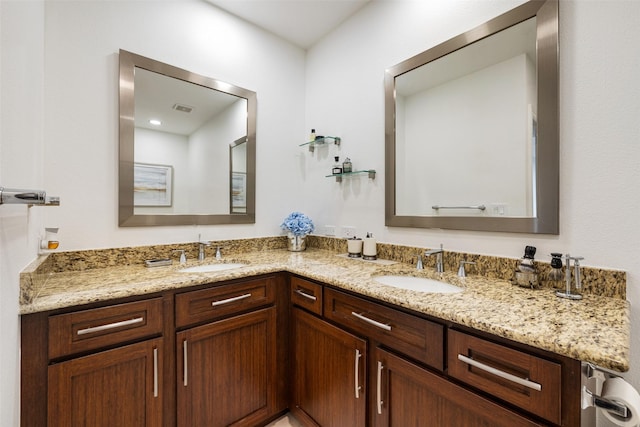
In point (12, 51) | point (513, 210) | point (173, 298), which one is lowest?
point (173, 298)

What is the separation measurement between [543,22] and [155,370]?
2242 mm

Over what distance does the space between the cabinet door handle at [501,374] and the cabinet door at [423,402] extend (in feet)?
0.31

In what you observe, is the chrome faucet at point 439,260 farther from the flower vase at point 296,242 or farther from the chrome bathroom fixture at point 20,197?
the chrome bathroom fixture at point 20,197

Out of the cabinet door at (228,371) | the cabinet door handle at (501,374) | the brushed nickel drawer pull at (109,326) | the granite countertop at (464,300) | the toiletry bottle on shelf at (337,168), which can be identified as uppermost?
the toiletry bottle on shelf at (337,168)

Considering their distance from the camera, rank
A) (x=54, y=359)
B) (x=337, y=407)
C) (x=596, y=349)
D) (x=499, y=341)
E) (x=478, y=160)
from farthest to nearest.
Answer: (x=478, y=160)
(x=337, y=407)
(x=54, y=359)
(x=499, y=341)
(x=596, y=349)

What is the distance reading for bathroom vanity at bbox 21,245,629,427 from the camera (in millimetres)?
778

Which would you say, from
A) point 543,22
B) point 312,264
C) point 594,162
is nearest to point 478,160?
point 594,162

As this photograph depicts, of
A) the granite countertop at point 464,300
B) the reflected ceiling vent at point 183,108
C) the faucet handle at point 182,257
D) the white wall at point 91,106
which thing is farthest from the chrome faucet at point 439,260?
the reflected ceiling vent at point 183,108

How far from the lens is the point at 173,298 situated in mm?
→ 1254

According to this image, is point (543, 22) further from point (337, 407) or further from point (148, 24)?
point (148, 24)

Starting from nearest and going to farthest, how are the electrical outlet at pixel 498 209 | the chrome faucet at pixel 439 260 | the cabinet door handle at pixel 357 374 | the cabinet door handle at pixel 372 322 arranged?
the cabinet door handle at pixel 372 322 → the cabinet door handle at pixel 357 374 → the electrical outlet at pixel 498 209 → the chrome faucet at pixel 439 260

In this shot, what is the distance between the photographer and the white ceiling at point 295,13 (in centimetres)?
196

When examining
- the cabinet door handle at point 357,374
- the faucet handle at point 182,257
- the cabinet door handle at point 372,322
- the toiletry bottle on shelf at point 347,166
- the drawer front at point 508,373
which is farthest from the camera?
the toiletry bottle on shelf at point 347,166

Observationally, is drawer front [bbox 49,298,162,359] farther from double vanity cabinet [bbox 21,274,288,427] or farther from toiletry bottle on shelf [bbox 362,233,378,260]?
toiletry bottle on shelf [bbox 362,233,378,260]
